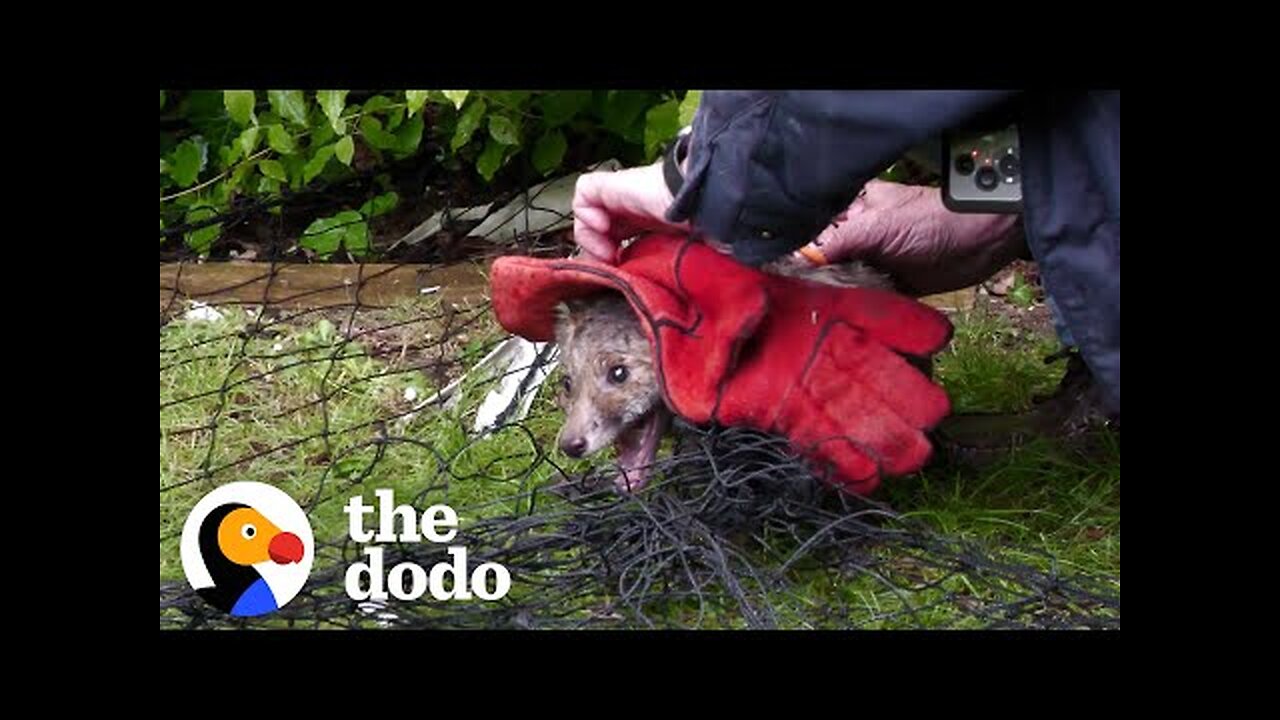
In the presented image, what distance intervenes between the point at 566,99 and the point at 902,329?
101 centimetres

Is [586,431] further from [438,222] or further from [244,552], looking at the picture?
[438,222]

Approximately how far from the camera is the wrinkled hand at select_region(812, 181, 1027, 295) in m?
2.35

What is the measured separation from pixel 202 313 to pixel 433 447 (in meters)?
0.58

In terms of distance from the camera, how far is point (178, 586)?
2.09m

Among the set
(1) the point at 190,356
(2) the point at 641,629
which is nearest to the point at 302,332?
(1) the point at 190,356

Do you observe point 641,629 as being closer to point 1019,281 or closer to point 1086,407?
point 1086,407

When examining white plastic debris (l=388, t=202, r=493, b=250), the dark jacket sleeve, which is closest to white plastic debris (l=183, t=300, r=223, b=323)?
white plastic debris (l=388, t=202, r=493, b=250)

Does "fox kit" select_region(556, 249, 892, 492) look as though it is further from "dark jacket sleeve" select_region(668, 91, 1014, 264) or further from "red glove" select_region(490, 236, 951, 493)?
"dark jacket sleeve" select_region(668, 91, 1014, 264)

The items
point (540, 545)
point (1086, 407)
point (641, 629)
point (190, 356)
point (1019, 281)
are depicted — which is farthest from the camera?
point (1019, 281)

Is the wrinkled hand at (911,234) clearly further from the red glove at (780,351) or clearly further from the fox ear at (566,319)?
the fox ear at (566,319)

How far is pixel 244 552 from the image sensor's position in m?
2.00

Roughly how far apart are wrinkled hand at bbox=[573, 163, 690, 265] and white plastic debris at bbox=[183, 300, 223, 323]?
86 cm

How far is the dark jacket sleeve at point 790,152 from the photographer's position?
71.9 inches

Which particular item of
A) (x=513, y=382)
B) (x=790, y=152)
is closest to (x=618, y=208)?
(x=790, y=152)
